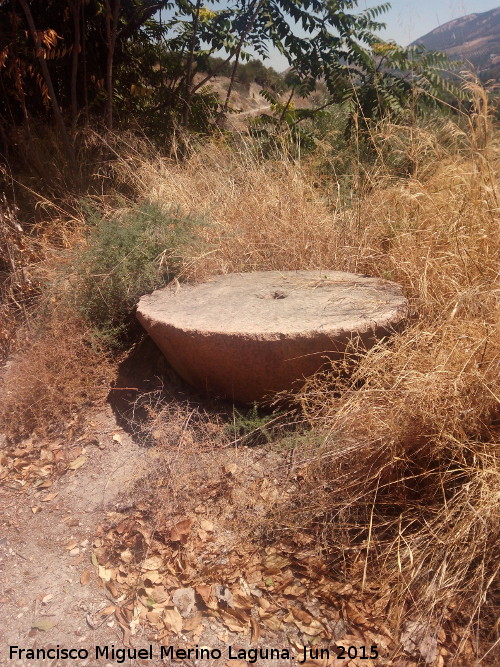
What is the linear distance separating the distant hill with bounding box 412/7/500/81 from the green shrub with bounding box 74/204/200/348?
2755mm

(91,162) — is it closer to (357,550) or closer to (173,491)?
(173,491)

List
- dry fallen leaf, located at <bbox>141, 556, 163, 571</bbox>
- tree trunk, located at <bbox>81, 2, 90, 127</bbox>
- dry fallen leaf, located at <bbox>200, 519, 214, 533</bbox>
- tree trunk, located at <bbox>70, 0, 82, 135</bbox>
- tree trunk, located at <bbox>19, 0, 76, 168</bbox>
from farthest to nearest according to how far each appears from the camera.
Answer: tree trunk, located at <bbox>81, 2, 90, 127</bbox> < tree trunk, located at <bbox>70, 0, 82, 135</bbox> < tree trunk, located at <bbox>19, 0, 76, 168</bbox> < dry fallen leaf, located at <bbox>200, 519, 214, 533</bbox> < dry fallen leaf, located at <bbox>141, 556, 163, 571</bbox>

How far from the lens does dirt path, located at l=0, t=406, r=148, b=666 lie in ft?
6.45

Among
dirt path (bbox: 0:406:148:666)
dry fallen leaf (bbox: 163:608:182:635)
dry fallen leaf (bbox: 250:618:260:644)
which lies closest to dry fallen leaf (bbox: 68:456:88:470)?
dirt path (bbox: 0:406:148:666)

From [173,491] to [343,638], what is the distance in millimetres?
924

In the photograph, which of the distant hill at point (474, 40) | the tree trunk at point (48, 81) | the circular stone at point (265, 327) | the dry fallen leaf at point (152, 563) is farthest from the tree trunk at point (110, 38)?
the dry fallen leaf at point (152, 563)

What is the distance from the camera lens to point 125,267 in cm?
346

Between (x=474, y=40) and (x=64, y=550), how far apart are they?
5211mm

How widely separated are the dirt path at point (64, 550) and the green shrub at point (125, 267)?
691mm

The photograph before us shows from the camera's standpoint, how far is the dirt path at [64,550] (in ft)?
6.45

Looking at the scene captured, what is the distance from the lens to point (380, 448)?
7.11ft

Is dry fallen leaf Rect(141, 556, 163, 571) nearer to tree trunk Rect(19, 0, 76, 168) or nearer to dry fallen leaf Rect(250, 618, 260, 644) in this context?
dry fallen leaf Rect(250, 618, 260, 644)

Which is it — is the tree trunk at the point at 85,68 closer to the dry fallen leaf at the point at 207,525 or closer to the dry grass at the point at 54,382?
the dry grass at the point at 54,382

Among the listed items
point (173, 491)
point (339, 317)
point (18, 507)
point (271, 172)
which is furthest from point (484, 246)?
point (18, 507)
